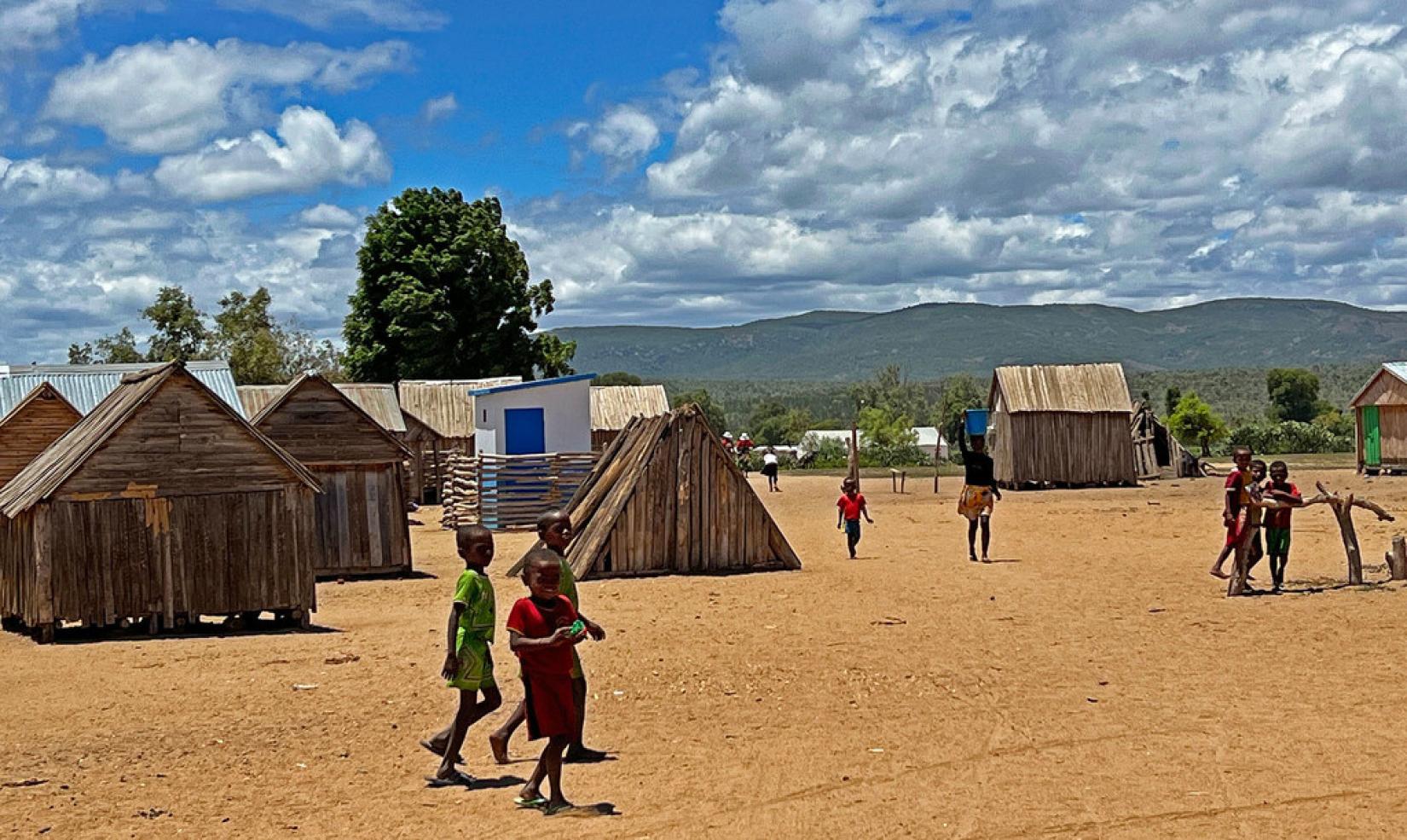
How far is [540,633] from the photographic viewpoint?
27.1 feet

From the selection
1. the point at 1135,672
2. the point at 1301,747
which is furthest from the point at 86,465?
the point at 1301,747

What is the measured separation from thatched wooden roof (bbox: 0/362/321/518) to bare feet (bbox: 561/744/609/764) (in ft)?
25.3

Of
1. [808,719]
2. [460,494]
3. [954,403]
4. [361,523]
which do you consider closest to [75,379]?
[460,494]

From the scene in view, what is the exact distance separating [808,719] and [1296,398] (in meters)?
76.8

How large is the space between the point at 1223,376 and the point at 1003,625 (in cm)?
13843

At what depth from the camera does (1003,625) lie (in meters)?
15.3

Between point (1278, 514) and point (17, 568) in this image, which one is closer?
point (17, 568)

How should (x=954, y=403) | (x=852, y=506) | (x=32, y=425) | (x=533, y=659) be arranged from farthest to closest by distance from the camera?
(x=954, y=403) → (x=32, y=425) → (x=852, y=506) → (x=533, y=659)

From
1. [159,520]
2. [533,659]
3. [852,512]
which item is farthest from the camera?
[852,512]

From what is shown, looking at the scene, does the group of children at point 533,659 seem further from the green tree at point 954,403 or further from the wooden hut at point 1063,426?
the green tree at point 954,403

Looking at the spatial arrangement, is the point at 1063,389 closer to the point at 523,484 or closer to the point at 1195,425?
the point at 1195,425

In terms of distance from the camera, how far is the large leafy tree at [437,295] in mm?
54969

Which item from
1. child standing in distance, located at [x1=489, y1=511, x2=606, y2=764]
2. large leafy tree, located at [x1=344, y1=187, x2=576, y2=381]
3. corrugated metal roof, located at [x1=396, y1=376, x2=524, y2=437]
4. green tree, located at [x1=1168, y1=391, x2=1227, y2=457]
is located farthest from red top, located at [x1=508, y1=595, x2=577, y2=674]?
green tree, located at [x1=1168, y1=391, x2=1227, y2=457]

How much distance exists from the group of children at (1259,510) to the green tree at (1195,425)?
40906 mm
